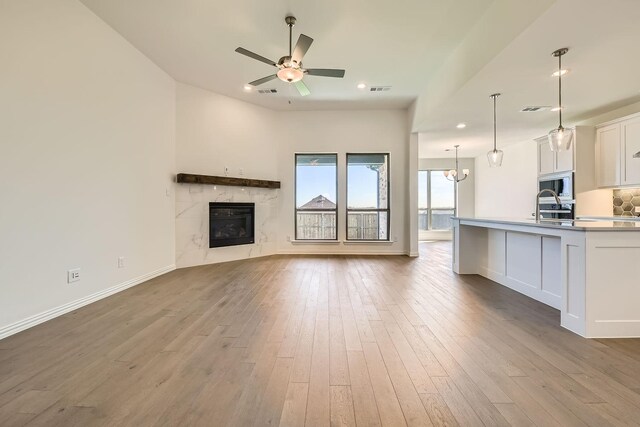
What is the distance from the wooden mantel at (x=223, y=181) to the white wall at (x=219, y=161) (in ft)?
0.52

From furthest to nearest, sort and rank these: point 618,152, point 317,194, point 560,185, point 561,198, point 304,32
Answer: point 317,194 → point 560,185 → point 561,198 → point 618,152 → point 304,32

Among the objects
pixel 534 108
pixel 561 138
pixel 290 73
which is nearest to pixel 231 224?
pixel 290 73

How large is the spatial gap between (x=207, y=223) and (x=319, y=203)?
248 cm

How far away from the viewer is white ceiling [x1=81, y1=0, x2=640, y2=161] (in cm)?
261

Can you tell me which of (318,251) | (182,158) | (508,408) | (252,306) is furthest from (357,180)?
(508,408)

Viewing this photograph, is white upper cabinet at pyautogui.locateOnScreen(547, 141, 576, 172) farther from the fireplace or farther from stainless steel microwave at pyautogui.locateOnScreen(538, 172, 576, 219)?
the fireplace

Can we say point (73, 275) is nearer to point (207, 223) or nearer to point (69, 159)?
point (69, 159)

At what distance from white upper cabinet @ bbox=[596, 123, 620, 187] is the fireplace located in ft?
21.1

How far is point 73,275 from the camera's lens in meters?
2.93

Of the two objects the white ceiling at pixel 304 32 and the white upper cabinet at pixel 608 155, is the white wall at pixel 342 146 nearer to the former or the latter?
the white ceiling at pixel 304 32

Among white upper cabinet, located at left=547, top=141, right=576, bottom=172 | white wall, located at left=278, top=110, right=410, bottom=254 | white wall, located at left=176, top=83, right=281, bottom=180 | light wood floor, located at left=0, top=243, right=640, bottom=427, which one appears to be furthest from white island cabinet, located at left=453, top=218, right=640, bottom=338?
white wall, located at left=176, top=83, right=281, bottom=180

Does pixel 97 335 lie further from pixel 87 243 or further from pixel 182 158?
pixel 182 158

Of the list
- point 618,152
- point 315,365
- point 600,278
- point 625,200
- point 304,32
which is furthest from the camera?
point 625,200

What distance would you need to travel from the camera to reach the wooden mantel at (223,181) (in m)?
4.84
